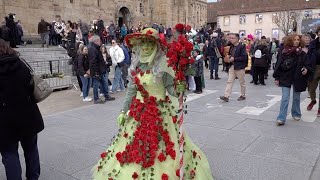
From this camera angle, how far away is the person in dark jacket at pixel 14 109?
3508 millimetres

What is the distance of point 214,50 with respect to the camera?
1408 cm

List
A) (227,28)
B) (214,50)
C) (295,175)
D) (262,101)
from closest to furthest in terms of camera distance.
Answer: (295,175) → (262,101) → (214,50) → (227,28)

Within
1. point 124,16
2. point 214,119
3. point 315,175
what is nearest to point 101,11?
point 124,16

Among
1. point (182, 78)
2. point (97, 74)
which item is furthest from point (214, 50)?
point (182, 78)

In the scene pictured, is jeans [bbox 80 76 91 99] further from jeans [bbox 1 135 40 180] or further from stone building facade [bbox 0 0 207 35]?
stone building facade [bbox 0 0 207 35]

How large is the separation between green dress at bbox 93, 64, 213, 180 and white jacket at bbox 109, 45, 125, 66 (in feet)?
23.6

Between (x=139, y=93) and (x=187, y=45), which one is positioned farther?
(x=139, y=93)

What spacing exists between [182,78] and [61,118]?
511cm

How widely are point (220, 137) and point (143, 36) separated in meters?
3.05

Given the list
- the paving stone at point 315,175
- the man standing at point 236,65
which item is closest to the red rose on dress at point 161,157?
the paving stone at point 315,175

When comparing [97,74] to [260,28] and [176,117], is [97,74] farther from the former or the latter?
[260,28]

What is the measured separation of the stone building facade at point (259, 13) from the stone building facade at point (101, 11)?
12449mm

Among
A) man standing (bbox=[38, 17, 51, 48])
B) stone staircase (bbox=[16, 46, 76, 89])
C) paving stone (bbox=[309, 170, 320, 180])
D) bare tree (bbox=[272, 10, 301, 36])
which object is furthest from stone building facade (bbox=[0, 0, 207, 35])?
paving stone (bbox=[309, 170, 320, 180])

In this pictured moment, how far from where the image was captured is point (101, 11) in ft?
100
